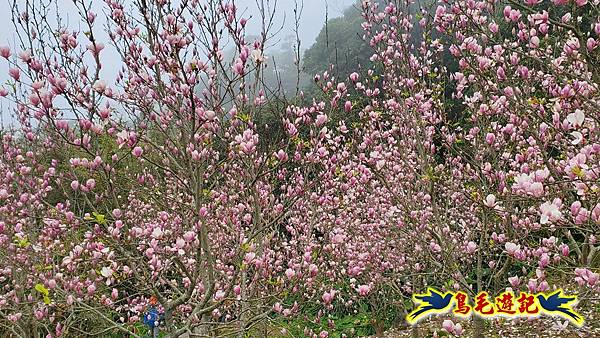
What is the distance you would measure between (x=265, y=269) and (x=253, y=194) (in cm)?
74

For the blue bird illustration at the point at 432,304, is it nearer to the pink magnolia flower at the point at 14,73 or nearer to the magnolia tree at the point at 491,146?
the magnolia tree at the point at 491,146

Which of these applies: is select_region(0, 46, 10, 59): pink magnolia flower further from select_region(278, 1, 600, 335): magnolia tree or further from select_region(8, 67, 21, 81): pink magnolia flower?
select_region(278, 1, 600, 335): magnolia tree

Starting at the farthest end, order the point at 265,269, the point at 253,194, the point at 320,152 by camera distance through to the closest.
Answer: the point at 253,194, the point at 265,269, the point at 320,152

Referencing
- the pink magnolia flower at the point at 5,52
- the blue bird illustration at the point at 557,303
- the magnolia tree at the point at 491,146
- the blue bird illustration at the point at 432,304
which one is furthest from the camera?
the blue bird illustration at the point at 432,304

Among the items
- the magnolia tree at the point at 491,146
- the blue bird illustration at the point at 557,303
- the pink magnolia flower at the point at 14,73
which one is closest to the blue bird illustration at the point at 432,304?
the magnolia tree at the point at 491,146

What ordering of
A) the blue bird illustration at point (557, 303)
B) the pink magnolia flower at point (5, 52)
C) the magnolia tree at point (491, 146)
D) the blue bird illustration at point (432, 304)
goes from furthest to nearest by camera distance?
1. the blue bird illustration at point (432, 304)
2. the blue bird illustration at point (557, 303)
3. the pink magnolia flower at point (5, 52)
4. the magnolia tree at point (491, 146)

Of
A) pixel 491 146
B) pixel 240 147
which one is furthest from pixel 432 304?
pixel 240 147

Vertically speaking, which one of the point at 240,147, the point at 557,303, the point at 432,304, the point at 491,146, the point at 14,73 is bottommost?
the point at 557,303

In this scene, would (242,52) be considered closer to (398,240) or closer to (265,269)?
(265,269)

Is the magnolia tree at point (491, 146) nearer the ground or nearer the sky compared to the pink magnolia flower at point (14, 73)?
A: nearer the ground

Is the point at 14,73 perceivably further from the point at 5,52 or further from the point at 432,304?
the point at 432,304

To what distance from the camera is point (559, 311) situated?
3.15 metres

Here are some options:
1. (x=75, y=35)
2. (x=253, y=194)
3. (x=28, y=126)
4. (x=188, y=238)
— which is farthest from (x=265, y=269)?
(x=28, y=126)

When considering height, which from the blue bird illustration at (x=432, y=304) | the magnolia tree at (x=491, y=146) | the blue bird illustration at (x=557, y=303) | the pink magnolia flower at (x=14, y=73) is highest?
the pink magnolia flower at (x=14, y=73)
